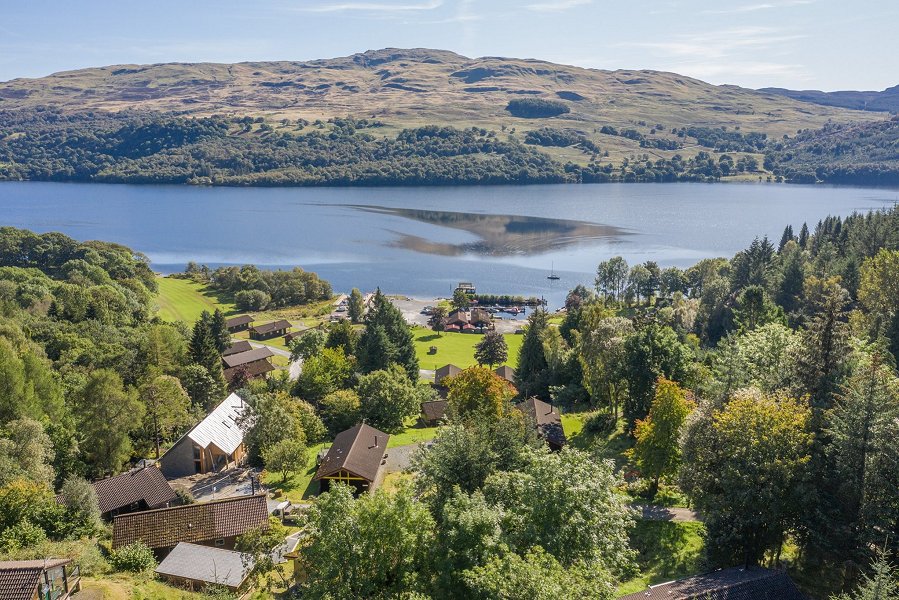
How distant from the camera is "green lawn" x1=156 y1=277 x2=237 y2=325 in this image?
91925 mm

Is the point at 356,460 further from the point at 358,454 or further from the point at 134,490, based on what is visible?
the point at 134,490

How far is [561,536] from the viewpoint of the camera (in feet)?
60.0

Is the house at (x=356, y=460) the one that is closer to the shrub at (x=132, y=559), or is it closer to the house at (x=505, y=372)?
the shrub at (x=132, y=559)

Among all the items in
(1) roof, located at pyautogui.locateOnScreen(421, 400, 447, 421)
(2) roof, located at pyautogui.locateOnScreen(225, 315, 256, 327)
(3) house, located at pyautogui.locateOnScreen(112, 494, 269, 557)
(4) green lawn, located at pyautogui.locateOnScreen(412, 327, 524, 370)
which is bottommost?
(4) green lawn, located at pyautogui.locateOnScreen(412, 327, 524, 370)

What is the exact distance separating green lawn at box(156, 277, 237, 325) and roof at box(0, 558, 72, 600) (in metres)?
72.1

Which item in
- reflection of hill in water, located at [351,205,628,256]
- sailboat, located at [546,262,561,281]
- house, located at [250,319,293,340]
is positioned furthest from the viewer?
reflection of hill in water, located at [351,205,628,256]

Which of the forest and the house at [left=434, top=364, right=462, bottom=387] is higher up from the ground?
the forest

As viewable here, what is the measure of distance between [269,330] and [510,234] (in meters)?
94.8

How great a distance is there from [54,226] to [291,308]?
103m

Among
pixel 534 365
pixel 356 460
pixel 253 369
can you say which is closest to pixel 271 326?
pixel 253 369

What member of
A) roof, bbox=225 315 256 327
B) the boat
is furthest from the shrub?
the boat

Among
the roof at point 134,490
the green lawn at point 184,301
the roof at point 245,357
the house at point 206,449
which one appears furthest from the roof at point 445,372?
the green lawn at point 184,301

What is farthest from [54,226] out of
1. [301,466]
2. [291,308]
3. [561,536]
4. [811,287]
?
[561,536]

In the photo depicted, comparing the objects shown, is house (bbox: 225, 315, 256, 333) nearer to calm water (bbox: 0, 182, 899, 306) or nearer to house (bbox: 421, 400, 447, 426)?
Answer: calm water (bbox: 0, 182, 899, 306)
